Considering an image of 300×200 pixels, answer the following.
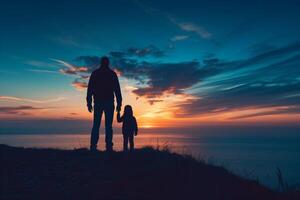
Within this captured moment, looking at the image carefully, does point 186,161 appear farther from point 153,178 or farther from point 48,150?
point 48,150

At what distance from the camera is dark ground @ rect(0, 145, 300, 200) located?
7567mm

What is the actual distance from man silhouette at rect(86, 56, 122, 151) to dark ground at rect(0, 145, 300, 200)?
70 centimetres

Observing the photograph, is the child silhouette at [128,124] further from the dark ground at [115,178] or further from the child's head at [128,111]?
the dark ground at [115,178]

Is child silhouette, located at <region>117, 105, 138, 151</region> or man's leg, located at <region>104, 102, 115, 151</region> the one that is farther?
child silhouette, located at <region>117, 105, 138, 151</region>

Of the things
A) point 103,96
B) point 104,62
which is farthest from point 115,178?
point 104,62

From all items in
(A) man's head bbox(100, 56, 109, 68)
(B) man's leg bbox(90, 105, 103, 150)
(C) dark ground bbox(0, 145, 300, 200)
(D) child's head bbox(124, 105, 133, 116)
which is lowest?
(C) dark ground bbox(0, 145, 300, 200)

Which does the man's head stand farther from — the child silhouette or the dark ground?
the dark ground

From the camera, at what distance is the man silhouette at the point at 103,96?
11375 millimetres

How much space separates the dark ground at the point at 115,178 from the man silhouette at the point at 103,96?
0.70 metres

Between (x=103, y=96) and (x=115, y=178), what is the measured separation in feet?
12.3

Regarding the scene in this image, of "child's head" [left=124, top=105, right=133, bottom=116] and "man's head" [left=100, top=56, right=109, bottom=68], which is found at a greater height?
"man's head" [left=100, top=56, right=109, bottom=68]

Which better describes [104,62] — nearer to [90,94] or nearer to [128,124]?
[90,94]

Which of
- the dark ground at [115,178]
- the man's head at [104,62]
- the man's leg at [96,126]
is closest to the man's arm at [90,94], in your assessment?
the man's leg at [96,126]

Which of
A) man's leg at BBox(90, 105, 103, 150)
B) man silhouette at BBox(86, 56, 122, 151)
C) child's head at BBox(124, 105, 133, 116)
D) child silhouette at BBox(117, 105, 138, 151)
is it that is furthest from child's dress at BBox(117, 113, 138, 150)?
man's leg at BBox(90, 105, 103, 150)
